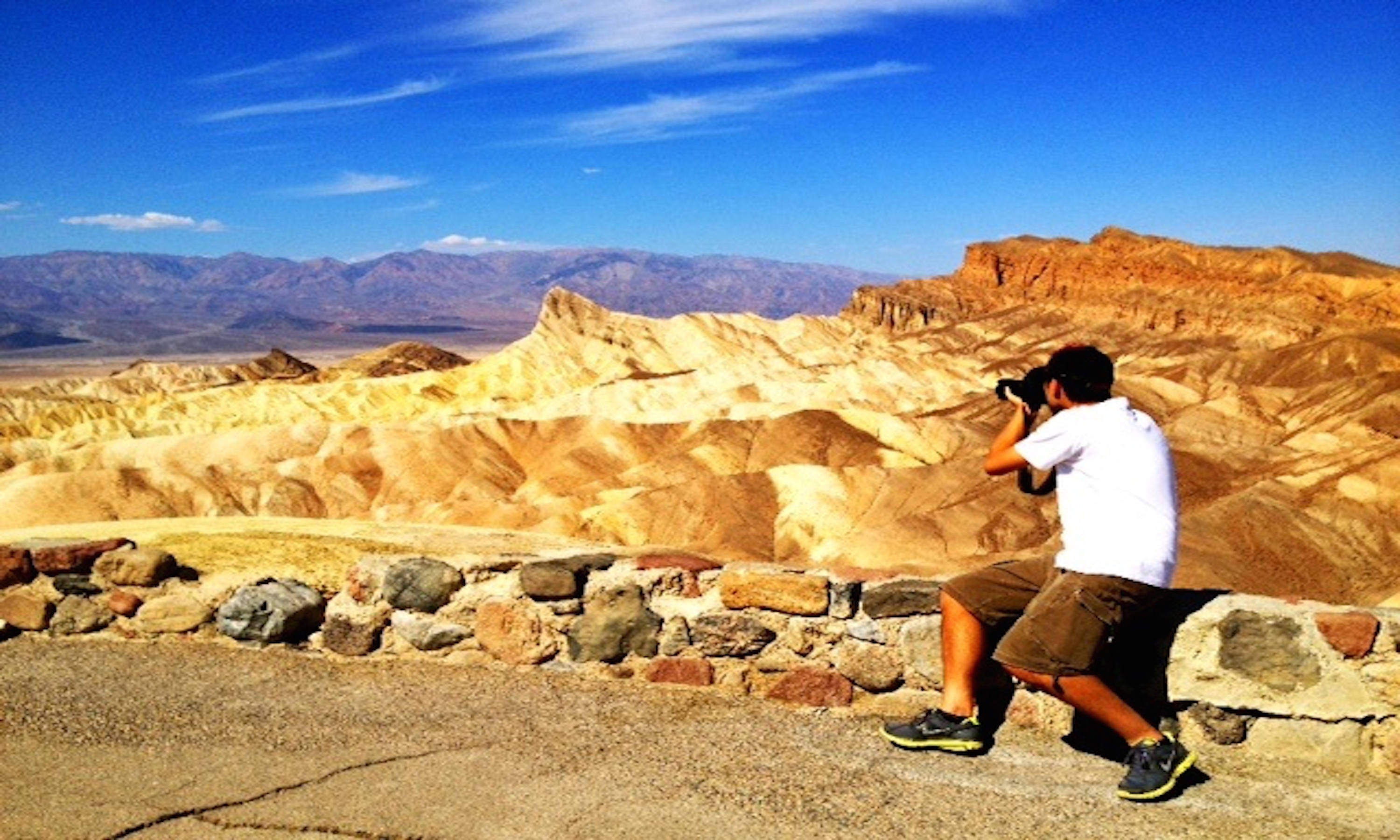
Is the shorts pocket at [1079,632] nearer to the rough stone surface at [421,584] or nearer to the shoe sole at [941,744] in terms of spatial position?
the shoe sole at [941,744]

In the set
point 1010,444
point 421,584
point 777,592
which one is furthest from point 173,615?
point 1010,444

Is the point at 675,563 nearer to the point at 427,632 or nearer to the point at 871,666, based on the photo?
the point at 871,666

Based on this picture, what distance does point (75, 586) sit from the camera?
685 centimetres

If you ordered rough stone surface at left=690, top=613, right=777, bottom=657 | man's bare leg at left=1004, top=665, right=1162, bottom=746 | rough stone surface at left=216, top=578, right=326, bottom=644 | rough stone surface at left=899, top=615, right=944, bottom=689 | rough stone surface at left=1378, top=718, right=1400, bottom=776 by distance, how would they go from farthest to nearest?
rough stone surface at left=216, top=578, right=326, bottom=644
rough stone surface at left=690, top=613, right=777, bottom=657
rough stone surface at left=899, top=615, right=944, bottom=689
rough stone surface at left=1378, top=718, right=1400, bottom=776
man's bare leg at left=1004, top=665, right=1162, bottom=746

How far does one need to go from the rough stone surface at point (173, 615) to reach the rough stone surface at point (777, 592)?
3.10 meters

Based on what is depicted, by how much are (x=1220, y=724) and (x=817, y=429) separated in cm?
4504

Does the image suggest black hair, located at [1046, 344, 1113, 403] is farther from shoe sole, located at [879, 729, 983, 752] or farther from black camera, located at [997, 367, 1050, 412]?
shoe sole, located at [879, 729, 983, 752]

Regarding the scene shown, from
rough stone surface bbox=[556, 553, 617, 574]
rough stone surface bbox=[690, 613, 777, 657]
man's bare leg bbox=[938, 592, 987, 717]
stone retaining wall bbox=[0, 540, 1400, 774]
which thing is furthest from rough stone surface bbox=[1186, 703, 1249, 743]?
rough stone surface bbox=[556, 553, 617, 574]

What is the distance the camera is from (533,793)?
4578mm

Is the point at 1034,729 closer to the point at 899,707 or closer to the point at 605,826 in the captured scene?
the point at 899,707

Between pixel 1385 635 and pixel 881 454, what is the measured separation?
42.9m

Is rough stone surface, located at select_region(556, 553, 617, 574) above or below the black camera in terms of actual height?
below

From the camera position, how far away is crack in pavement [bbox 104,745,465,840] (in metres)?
4.23

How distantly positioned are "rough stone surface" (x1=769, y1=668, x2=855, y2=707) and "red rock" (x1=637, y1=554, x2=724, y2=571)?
74cm
